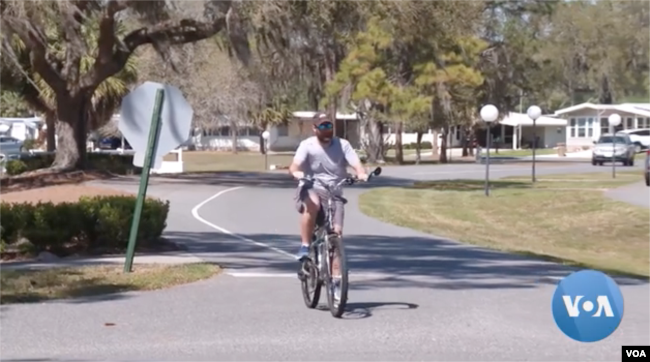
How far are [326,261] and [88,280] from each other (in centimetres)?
352

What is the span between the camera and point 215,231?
68.8ft

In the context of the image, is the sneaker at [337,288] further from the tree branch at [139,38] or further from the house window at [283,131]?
the house window at [283,131]

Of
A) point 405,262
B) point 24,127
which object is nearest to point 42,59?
point 405,262

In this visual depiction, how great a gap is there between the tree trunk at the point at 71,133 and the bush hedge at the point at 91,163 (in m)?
1.18

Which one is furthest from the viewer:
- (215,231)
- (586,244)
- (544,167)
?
(544,167)

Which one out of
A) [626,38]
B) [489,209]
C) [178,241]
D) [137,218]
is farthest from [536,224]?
[626,38]

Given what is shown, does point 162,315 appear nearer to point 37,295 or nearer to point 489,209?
point 37,295

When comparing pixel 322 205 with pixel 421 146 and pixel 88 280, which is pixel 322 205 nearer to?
pixel 88 280

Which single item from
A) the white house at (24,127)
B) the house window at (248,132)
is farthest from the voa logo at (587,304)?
the house window at (248,132)

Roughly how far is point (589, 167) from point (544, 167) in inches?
100

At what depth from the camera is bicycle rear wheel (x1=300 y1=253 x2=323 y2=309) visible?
422 inches

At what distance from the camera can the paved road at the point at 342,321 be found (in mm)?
8945

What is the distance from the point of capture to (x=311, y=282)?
35.6 ft

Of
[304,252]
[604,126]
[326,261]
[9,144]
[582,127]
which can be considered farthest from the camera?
[582,127]
